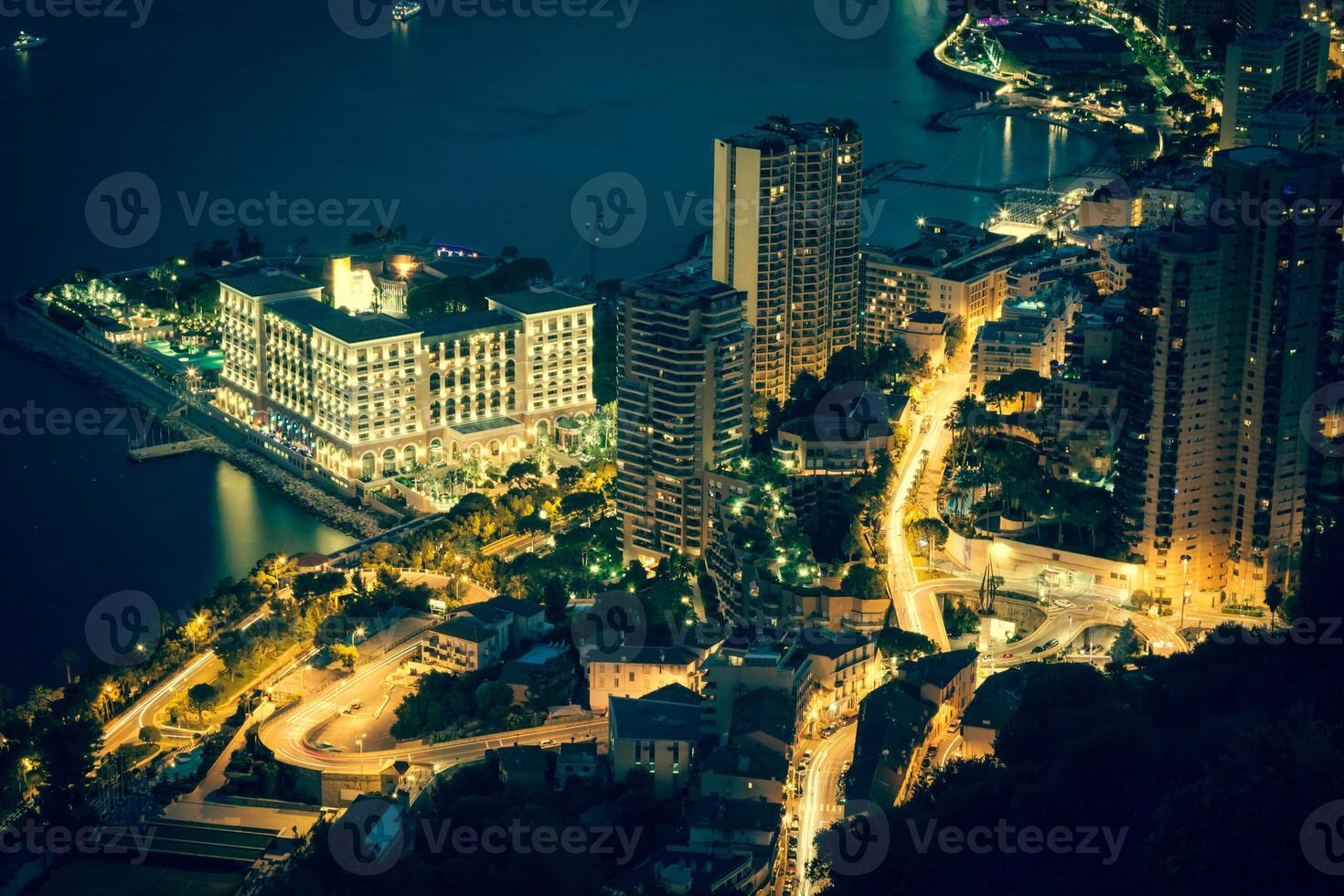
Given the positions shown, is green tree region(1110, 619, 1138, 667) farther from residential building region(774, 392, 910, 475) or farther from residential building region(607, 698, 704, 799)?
residential building region(607, 698, 704, 799)

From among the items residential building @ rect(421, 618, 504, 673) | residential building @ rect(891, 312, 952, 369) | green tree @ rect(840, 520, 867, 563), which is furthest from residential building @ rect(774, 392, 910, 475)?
residential building @ rect(421, 618, 504, 673)

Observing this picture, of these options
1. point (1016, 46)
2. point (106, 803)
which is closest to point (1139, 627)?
point (106, 803)

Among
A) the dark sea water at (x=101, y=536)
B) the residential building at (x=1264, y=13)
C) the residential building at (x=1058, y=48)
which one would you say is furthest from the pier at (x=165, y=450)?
the residential building at (x=1058, y=48)

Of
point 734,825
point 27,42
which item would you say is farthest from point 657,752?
point 27,42

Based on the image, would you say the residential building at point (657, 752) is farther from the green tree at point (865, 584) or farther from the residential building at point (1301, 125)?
the residential building at point (1301, 125)

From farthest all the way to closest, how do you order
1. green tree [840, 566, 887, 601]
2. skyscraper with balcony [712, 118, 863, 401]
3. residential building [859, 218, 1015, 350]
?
residential building [859, 218, 1015, 350], skyscraper with balcony [712, 118, 863, 401], green tree [840, 566, 887, 601]

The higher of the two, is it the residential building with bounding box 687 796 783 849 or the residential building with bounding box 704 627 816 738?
the residential building with bounding box 704 627 816 738
